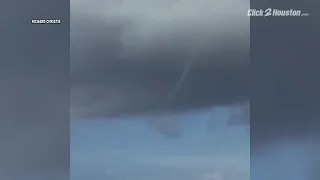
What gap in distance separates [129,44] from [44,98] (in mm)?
341

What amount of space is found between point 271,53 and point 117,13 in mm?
549

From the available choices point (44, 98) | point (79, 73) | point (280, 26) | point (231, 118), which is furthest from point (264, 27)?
point (44, 98)

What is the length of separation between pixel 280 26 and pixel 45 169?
3.09 ft

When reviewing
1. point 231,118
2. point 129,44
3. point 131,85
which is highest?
point 129,44

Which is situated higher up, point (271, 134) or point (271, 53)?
point (271, 53)

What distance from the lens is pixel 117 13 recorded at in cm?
184

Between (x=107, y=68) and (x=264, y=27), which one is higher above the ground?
(x=264, y=27)

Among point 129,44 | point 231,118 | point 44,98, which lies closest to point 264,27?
point 231,118

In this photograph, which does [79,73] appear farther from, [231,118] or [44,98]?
[231,118]

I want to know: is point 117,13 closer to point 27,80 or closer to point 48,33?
point 48,33

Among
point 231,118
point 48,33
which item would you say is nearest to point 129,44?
point 48,33

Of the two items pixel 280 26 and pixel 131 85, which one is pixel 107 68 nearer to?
pixel 131 85

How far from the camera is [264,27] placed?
186 cm

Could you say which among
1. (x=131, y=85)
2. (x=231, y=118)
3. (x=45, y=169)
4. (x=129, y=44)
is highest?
(x=129, y=44)
